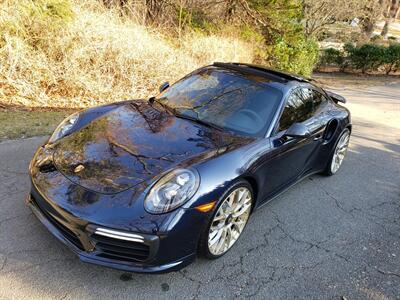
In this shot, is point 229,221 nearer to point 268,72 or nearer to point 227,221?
point 227,221

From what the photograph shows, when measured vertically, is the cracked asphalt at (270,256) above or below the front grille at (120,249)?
below

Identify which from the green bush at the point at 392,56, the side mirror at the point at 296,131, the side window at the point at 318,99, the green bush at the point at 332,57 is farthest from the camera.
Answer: the green bush at the point at 332,57

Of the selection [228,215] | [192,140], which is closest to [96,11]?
[192,140]

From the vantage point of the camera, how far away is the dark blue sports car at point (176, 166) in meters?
2.39

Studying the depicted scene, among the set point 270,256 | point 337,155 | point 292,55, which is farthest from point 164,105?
point 292,55

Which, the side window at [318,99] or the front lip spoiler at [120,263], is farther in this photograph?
the side window at [318,99]

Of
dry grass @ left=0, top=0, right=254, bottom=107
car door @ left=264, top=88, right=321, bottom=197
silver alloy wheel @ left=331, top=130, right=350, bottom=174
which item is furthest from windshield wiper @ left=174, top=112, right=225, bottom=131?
dry grass @ left=0, top=0, right=254, bottom=107

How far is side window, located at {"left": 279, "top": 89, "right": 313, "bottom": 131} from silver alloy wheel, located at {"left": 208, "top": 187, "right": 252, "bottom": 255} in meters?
0.88

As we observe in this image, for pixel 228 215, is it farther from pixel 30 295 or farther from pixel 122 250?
pixel 30 295

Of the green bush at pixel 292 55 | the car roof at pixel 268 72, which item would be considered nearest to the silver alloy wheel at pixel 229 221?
the car roof at pixel 268 72

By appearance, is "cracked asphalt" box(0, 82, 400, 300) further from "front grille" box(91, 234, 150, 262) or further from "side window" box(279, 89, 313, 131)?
"side window" box(279, 89, 313, 131)

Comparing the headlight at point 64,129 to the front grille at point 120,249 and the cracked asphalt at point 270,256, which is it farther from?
the front grille at point 120,249

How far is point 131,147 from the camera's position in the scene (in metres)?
2.89

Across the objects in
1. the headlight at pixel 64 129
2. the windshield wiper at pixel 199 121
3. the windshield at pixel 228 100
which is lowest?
the headlight at pixel 64 129
